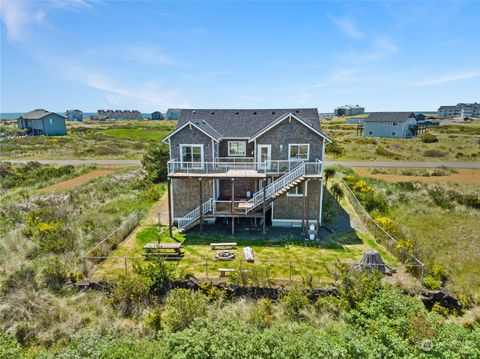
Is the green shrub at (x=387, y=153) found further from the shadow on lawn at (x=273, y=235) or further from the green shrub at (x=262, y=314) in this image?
the green shrub at (x=262, y=314)

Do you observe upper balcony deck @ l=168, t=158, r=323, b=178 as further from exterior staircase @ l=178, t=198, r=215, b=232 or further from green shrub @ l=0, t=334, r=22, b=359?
green shrub @ l=0, t=334, r=22, b=359

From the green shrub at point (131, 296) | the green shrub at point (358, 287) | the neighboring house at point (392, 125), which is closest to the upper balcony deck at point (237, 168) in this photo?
the green shrub at point (358, 287)

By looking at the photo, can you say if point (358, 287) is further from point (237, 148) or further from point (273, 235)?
point (237, 148)

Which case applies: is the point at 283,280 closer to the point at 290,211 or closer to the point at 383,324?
the point at 383,324

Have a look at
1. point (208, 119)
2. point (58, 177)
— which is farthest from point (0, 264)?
point (58, 177)

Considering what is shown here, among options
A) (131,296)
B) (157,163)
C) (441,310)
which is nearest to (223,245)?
(131,296)

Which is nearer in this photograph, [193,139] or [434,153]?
[193,139]
